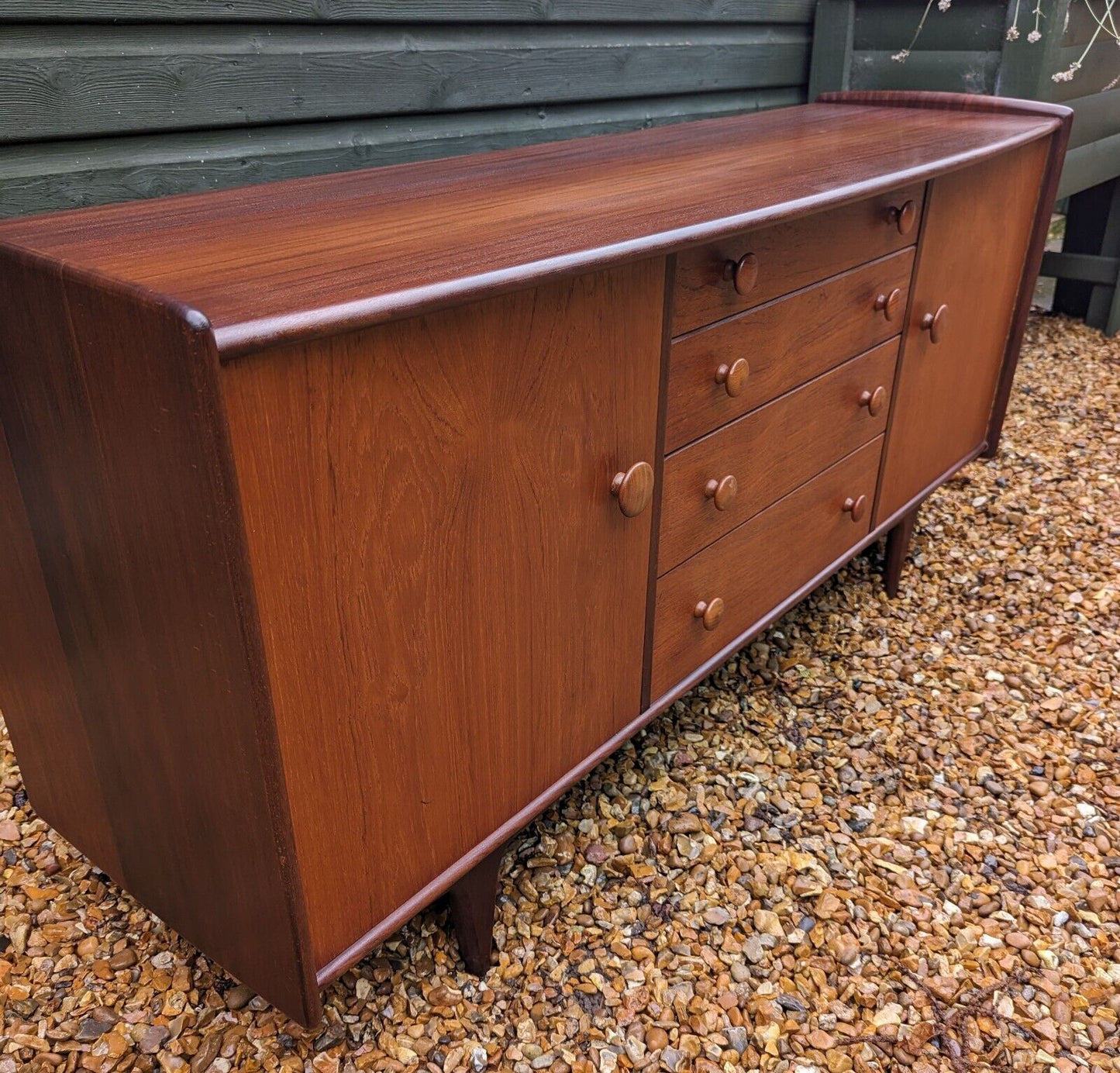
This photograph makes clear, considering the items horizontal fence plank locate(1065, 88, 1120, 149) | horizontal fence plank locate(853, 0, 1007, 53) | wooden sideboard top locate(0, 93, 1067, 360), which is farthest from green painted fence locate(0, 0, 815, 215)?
horizontal fence plank locate(1065, 88, 1120, 149)

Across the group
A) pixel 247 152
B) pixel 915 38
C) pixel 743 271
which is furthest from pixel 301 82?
pixel 915 38

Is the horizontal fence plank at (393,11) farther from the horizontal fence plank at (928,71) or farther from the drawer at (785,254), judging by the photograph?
the drawer at (785,254)

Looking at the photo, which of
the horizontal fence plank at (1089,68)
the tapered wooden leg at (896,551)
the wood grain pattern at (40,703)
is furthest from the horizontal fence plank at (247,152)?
the horizontal fence plank at (1089,68)

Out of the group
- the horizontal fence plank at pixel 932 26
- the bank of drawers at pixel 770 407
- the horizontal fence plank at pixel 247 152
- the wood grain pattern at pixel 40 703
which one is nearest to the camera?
the wood grain pattern at pixel 40 703

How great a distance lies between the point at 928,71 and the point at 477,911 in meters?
2.81

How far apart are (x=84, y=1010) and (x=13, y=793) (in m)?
0.57

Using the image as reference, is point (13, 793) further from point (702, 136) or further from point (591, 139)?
point (702, 136)

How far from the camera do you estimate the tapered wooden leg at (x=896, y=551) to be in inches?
99.3

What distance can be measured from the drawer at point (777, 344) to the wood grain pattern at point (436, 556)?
0.10 meters

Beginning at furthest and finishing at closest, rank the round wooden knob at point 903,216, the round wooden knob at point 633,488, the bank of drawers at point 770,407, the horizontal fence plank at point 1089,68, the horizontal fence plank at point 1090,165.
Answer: the horizontal fence plank at point 1090,165
the horizontal fence plank at point 1089,68
the round wooden knob at point 903,216
the bank of drawers at point 770,407
the round wooden knob at point 633,488

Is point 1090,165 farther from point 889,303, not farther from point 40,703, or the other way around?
point 40,703

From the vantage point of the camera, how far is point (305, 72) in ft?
6.19

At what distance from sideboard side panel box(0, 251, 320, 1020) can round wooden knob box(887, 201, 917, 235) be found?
145 cm

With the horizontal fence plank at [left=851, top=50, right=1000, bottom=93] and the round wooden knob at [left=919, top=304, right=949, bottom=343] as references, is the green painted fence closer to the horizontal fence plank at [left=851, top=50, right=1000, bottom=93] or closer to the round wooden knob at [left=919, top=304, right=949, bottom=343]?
the horizontal fence plank at [left=851, top=50, right=1000, bottom=93]
